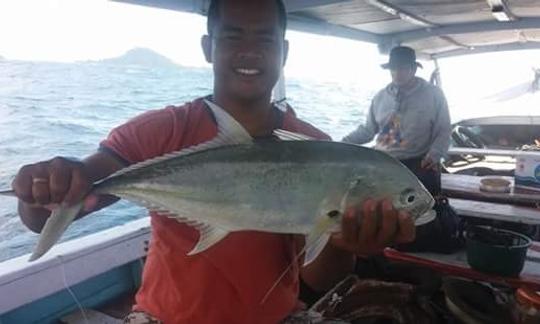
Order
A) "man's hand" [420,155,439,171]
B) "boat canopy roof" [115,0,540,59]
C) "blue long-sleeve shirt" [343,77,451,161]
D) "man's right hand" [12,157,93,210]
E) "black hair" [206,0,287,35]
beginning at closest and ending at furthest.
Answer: "man's right hand" [12,157,93,210] → "black hair" [206,0,287,35] → "boat canopy roof" [115,0,540,59] → "man's hand" [420,155,439,171] → "blue long-sleeve shirt" [343,77,451,161]

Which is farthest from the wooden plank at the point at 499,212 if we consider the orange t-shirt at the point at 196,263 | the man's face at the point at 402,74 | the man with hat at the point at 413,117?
the orange t-shirt at the point at 196,263

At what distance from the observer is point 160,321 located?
1.60 metres

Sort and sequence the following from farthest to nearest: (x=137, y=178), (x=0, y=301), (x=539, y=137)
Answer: (x=539, y=137), (x=0, y=301), (x=137, y=178)

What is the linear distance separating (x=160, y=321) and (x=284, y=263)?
48 cm

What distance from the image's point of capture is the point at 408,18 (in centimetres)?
545

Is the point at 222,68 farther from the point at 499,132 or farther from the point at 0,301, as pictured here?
the point at 499,132

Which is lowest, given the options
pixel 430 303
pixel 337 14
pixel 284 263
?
pixel 430 303

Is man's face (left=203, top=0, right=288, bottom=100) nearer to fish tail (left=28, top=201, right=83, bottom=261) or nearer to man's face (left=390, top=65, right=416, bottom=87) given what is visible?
fish tail (left=28, top=201, right=83, bottom=261)

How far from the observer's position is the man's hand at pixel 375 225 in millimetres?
1334

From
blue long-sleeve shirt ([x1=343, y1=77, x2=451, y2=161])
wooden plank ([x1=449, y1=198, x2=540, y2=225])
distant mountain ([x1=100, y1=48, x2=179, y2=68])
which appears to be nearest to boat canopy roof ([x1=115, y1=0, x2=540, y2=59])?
blue long-sleeve shirt ([x1=343, y1=77, x2=451, y2=161])

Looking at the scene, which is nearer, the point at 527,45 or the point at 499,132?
the point at 527,45

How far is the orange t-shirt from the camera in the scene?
62.7 inches

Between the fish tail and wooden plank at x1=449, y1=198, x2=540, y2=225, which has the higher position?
the fish tail

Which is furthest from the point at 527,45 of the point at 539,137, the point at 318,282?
the point at 318,282
